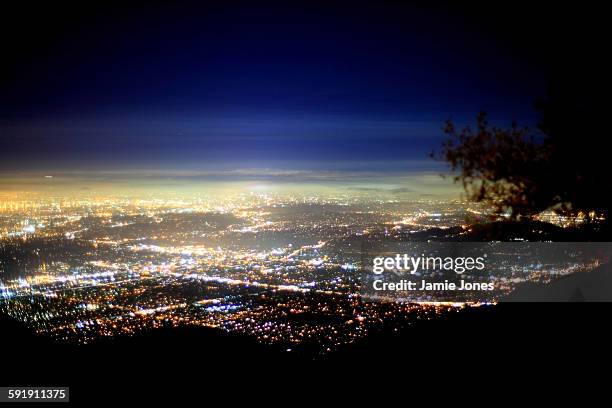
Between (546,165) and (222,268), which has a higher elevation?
(546,165)

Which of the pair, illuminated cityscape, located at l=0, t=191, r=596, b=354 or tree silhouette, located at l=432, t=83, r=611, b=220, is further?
illuminated cityscape, located at l=0, t=191, r=596, b=354

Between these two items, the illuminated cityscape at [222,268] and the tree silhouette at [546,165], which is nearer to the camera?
the tree silhouette at [546,165]

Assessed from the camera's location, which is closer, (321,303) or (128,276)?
(321,303)

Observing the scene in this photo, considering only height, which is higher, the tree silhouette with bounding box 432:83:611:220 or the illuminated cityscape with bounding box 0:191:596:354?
the tree silhouette with bounding box 432:83:611:220

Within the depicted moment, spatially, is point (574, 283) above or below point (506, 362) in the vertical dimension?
above

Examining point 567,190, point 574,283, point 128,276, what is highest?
point 567,190

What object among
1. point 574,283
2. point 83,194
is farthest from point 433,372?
point 83,194

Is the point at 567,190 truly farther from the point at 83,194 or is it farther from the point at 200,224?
the point at 83,194

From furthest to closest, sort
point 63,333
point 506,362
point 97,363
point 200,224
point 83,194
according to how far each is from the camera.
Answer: point 83,194, point 200,224, point 63,333, point 97,363, point 506,362

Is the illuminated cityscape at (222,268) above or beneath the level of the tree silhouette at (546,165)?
beneath

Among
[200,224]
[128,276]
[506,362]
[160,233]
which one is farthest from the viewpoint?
[200,224]

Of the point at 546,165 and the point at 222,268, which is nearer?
the point at 546,165
